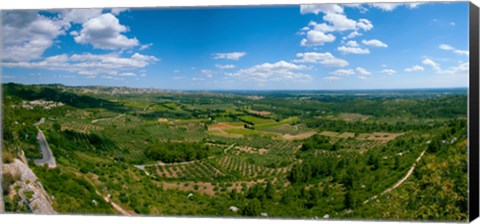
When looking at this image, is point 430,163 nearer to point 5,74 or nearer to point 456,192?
point 456,192

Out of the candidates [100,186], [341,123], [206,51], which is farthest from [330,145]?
[100,186]

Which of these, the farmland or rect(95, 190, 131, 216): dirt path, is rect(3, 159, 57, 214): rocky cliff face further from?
rect(95, 190, 131, 216): dirt path

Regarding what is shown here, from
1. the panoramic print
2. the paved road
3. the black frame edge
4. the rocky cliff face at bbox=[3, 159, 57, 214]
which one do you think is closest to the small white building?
the panoramic print

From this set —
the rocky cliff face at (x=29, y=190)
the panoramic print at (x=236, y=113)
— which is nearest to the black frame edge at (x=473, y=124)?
the panoramic print at (x=236, y=113)

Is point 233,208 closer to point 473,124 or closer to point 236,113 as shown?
point 236,113

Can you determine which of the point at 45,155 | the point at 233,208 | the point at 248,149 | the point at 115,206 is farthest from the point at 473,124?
the point at 45,155
